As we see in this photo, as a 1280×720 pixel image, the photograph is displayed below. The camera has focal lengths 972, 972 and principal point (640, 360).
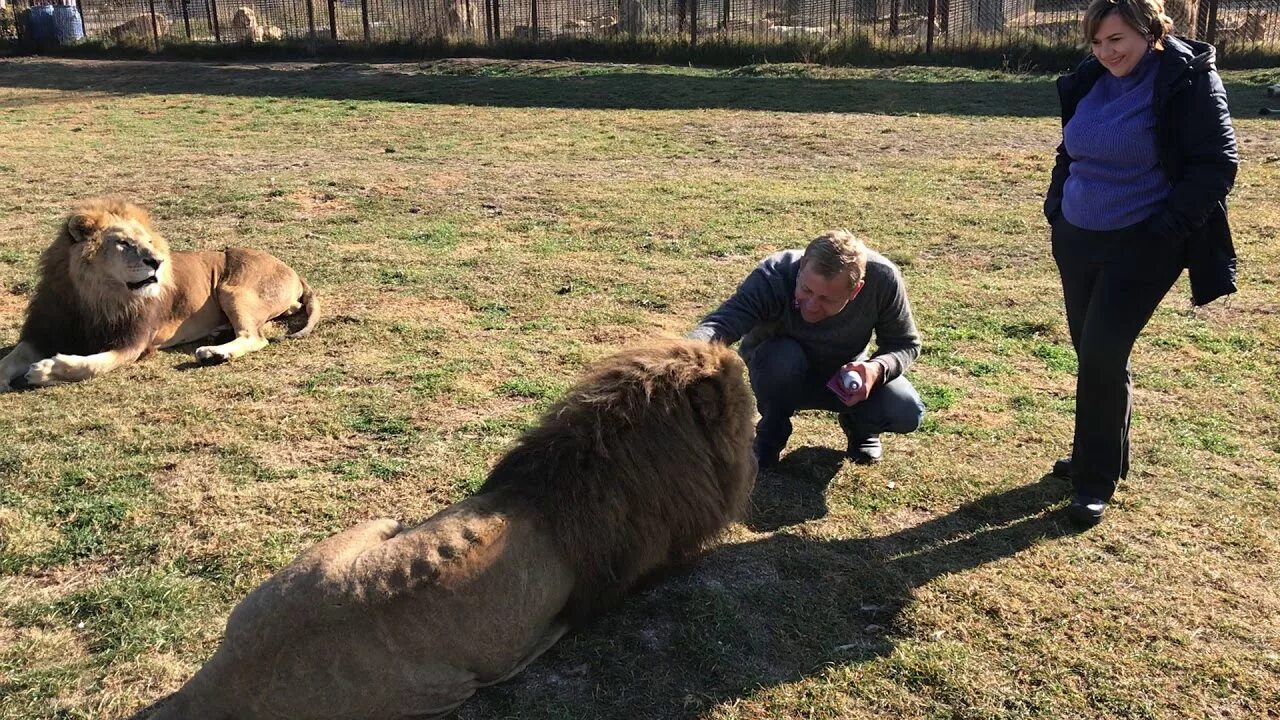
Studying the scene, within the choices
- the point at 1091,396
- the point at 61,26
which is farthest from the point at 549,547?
the point at 61,26

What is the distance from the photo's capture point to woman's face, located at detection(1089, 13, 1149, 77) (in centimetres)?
330

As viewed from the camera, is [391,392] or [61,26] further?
[61,26]

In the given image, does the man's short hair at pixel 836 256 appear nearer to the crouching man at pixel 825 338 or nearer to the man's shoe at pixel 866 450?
the crouching man at pixel 825 338

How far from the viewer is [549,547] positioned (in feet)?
9.20

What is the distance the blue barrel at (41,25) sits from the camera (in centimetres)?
2366

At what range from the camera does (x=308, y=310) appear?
6.06 meters

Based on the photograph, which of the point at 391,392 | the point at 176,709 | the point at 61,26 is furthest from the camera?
the point at 61,26

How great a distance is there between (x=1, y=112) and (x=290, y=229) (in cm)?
1012

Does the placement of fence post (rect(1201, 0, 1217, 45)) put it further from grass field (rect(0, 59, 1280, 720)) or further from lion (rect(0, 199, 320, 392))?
lion (rect(0, 199, 320, 392))

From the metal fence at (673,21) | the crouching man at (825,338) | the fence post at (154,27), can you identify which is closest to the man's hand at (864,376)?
the crouching man at (825,338)

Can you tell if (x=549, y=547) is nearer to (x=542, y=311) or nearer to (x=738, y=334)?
(x=738, y=334)

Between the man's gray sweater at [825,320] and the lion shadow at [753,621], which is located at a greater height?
the man's gray sweater at [825,320]

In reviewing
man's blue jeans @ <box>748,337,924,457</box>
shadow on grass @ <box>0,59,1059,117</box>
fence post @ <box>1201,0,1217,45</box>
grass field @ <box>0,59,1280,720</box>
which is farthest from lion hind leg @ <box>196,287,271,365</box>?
fence post @ <box>1201,0,1217,45</box>

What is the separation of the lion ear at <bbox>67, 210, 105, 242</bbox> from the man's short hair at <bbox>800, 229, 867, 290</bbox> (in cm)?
405
